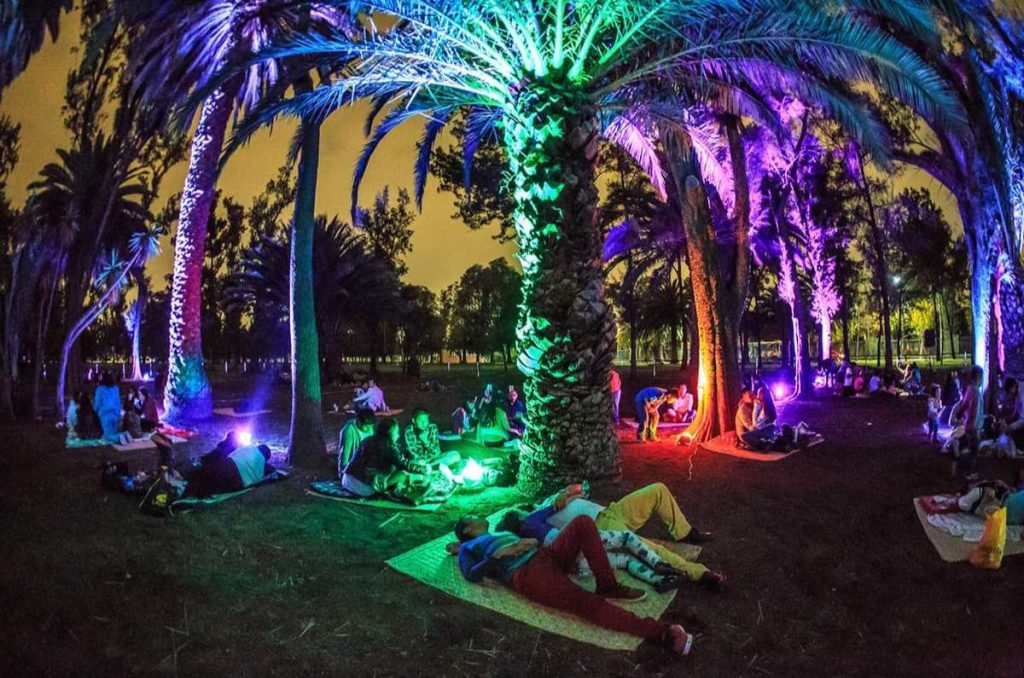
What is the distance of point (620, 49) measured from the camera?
917cm

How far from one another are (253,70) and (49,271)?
1039cm

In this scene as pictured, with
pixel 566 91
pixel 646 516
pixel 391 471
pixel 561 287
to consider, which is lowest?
pixel 646 516

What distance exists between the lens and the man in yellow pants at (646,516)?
5629 millimetres

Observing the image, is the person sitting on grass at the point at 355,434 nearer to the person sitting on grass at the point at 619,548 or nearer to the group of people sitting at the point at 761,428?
the person sitting on grass at the point at 619,548

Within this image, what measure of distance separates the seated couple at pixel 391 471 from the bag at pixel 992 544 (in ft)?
18.6

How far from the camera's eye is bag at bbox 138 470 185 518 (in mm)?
7684

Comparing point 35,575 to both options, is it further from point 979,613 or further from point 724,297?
point 724,297

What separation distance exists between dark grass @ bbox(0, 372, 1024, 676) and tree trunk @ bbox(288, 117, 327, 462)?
2.29 metres

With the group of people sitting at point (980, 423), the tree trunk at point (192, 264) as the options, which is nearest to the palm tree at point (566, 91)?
the group of people sitting at point (980, 423)

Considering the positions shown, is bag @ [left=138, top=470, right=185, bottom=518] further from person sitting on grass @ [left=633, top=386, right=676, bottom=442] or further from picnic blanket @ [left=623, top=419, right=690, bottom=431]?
picnic blanket @ [left=623, top=419, right=690, bottom=431]

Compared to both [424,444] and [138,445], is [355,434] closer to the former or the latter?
[424,444]

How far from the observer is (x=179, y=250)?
15836mm

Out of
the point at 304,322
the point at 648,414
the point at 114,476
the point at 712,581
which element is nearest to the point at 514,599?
the point at 712,581

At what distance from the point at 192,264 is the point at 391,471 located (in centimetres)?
991
